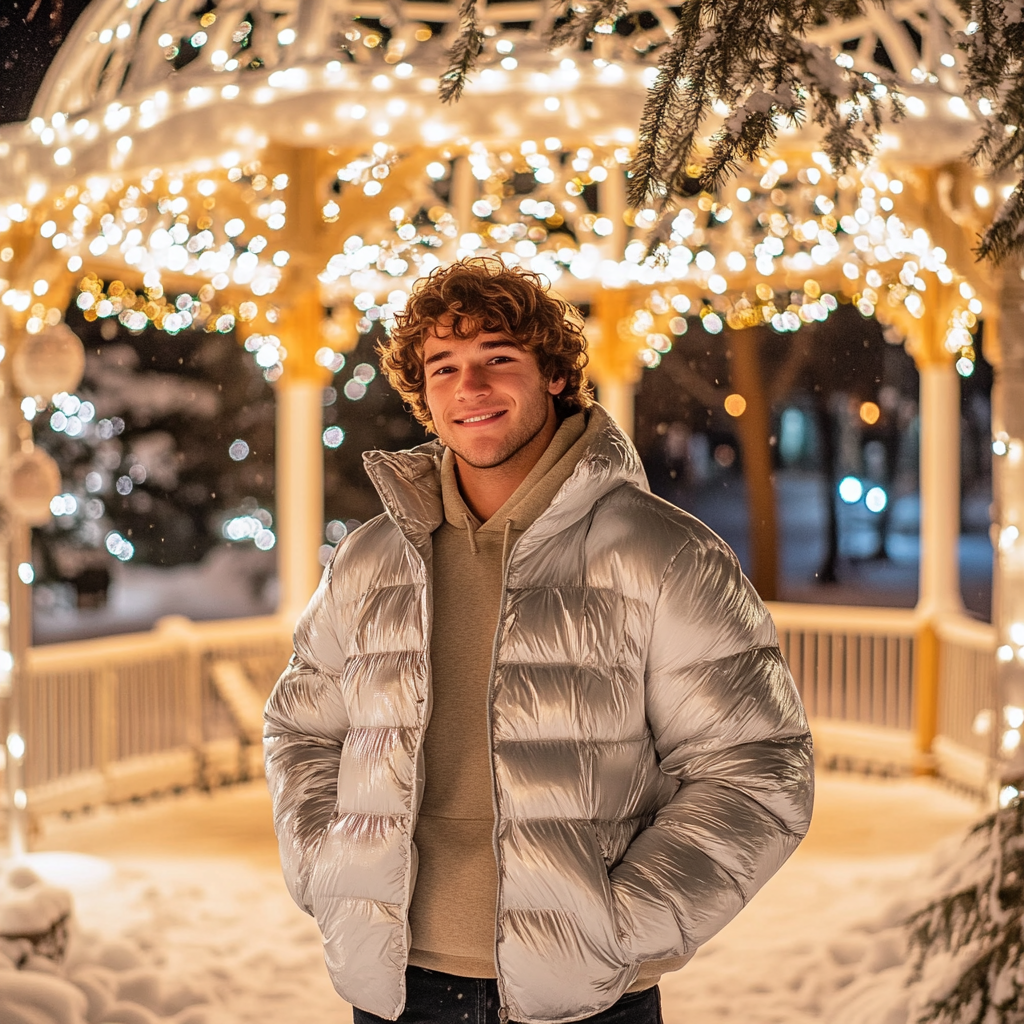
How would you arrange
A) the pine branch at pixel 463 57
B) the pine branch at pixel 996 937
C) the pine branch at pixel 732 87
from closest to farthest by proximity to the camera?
the pine branch at pixel 732 87, the pine branch at pixel 463 57, the pine branch at pixel 996 937

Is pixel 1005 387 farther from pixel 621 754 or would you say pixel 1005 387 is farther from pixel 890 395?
pixel 890 395

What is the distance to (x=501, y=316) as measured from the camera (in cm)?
197

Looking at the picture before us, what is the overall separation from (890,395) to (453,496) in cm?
1793

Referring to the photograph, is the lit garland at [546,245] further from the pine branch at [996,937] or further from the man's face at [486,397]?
the man's face at [486,397]

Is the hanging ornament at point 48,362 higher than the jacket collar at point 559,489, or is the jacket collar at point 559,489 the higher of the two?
the hanging ornament at point 48,362

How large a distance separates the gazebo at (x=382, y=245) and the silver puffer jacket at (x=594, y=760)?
2.04ft

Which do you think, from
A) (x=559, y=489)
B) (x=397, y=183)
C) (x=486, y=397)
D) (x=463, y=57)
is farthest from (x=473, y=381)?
(x=397, y=183)

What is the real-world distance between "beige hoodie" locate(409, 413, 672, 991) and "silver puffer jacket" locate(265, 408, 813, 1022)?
0.05 meters

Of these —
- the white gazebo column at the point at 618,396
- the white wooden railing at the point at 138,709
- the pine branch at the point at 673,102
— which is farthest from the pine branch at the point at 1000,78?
the white gazebo column at the point at 618,396

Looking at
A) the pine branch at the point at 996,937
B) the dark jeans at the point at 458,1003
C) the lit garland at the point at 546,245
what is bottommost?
the pine branch at the point at 996,937

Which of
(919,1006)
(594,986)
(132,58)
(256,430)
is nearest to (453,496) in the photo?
(594,986)

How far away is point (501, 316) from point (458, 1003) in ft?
3.34

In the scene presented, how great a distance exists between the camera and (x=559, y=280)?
8.48m

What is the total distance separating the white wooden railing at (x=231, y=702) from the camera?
6711 millimetres
